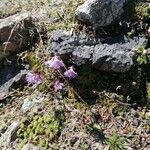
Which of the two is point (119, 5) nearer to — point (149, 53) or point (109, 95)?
point (149, 53)

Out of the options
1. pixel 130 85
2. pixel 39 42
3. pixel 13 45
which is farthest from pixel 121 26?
pixel 13 45

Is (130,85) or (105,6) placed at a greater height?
(105,6)

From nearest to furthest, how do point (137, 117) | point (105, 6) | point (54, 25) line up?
point (137, 117)
point (105, 6)
point (54, 25)

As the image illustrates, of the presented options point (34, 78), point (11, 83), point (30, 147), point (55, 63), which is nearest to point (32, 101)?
point (34, 78)

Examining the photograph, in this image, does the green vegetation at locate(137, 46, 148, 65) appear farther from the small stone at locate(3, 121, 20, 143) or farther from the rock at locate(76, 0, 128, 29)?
the small stone at locate(3, 121, 20, 143)

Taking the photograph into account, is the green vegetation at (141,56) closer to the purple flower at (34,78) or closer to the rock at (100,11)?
the rock at (100,11)

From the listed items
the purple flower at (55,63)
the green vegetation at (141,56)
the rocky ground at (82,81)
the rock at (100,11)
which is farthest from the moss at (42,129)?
the rock at (100,11)

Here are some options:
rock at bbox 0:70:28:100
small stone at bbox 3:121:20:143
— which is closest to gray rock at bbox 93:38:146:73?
rock at bbox 0:70:28:100

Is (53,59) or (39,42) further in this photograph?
(39,42)
